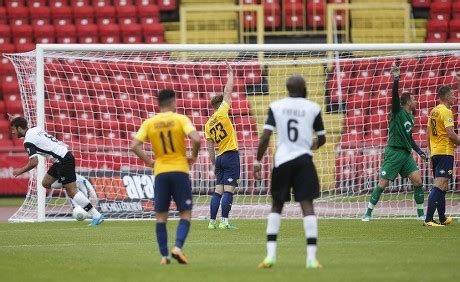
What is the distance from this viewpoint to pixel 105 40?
93.9ft

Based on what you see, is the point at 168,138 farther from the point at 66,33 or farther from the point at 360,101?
the point at 66,33

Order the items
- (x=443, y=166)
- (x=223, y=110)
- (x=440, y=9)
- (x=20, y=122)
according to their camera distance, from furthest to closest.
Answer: (x=440, y=9) < (x=20, y=122) < (x=223, y=110) < (x=443, y=166)

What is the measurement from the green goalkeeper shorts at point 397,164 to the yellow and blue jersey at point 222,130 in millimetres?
2540

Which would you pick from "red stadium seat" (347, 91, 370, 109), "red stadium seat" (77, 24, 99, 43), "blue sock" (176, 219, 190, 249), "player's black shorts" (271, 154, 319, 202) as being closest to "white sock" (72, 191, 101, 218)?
"blue sock" (176, 219, 190, 249)

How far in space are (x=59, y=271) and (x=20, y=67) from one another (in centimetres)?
1028

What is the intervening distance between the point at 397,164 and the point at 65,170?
5516 mm

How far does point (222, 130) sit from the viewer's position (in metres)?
16.5

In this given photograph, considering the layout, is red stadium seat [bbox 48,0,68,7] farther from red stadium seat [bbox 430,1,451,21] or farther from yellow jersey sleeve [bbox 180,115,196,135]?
yellow jersey sleeve [bbox 180,115,196,135]

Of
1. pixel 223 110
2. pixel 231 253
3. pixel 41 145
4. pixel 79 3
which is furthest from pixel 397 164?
pixel 79 3

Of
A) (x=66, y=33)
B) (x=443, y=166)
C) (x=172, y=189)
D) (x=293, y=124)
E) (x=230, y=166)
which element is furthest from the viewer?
(x=66, y=33)

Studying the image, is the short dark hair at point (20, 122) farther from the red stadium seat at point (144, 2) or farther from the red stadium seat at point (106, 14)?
the red stadium seat at point (144, 2)

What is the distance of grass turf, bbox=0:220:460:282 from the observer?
1053 cm

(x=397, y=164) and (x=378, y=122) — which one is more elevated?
(x=378, y=122)

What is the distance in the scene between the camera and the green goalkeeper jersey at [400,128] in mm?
16891
